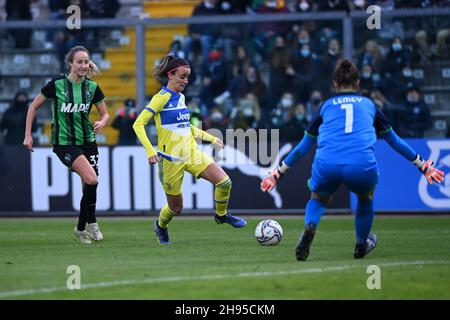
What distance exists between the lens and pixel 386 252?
34.9 ft

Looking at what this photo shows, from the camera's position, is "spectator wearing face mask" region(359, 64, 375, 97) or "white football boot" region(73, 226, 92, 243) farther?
"spectator wearing face mask" region(359, 64, 375, 97)

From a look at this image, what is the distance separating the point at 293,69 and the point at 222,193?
20.6 ft

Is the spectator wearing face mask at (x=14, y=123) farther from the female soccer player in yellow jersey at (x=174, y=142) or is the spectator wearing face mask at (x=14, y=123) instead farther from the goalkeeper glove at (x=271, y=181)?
the goalkeeper glove at (x=271, y=181)

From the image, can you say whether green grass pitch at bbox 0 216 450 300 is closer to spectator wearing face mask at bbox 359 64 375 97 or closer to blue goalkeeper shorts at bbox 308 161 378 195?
blue goalkeeper shorts at bbox 308 161 378 195

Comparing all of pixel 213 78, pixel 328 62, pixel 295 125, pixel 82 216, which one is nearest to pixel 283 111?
pixel 295 125

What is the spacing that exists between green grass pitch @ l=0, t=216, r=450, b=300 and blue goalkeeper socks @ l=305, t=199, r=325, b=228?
0.41m

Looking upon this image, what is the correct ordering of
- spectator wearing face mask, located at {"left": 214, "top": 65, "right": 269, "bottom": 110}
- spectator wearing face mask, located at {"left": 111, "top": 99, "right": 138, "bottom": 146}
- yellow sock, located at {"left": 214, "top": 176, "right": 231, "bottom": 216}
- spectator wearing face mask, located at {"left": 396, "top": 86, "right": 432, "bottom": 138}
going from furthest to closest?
1. spectator wearing face mask, located at {"left": 111, "top": 99, "right": 138, "bottom": 146}
2. spectator wearing face mask, located at {"left": 214, "top": 65, "right": 269, "bottom": 110}
3. spectator wearing face mask, located at {"left": 396, "top": 86, "right": 432, "bottom": 138}
4. yellow sock, located at {"left": 214, "top": 176, "right": 231, "bottom": 216}

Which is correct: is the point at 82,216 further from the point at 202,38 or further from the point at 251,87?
the point at 202,38

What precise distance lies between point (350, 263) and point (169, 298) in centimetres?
256

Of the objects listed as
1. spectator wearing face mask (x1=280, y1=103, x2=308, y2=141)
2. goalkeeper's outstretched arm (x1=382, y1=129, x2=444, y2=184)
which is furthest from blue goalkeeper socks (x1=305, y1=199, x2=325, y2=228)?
spectator wearing face mask (x1=280, y1=103, x2=308, y2=141)

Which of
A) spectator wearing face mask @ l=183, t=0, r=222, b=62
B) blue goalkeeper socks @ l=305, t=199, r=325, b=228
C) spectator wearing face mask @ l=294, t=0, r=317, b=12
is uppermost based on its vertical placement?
spectator wearing face mask @ l=294, t=0, r=317, b=12

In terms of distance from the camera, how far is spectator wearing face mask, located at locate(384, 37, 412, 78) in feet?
57.6

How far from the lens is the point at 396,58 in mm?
17594

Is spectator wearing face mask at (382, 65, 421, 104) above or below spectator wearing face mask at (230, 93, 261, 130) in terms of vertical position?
above
